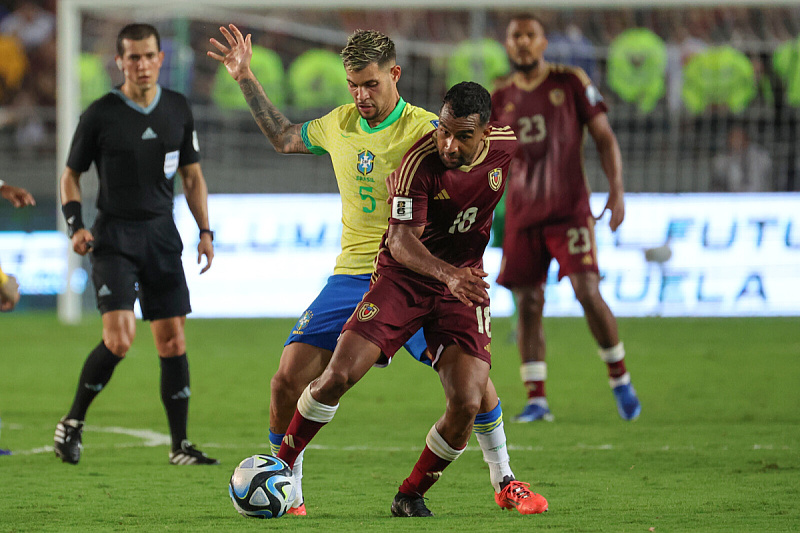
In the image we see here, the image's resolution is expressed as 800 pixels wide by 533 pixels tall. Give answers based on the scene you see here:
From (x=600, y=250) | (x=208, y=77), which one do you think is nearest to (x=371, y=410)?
(x=600, y=250)

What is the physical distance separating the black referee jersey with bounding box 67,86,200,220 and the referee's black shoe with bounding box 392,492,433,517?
2294 millimetres

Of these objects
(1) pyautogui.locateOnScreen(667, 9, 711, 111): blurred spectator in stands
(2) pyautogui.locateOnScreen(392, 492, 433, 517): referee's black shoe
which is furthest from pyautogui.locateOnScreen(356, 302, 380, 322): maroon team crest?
(1) pyautogui.locateOnScreen(667, 9, 711, 111): blurred spectator in stands

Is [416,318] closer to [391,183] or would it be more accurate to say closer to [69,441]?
[391,183]

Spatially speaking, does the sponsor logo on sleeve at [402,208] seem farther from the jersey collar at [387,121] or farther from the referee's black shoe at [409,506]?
the referee's black shoe at [409,506]

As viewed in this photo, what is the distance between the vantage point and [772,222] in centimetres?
1355

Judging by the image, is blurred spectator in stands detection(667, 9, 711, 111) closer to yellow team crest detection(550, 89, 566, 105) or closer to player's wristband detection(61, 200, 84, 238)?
yellow team crest detection(550, 89, 566, 105)

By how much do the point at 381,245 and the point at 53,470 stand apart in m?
2.19

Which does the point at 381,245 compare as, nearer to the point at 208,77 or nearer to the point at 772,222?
the point at 772,222

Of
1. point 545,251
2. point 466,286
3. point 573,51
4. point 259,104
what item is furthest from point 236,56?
point 573,51

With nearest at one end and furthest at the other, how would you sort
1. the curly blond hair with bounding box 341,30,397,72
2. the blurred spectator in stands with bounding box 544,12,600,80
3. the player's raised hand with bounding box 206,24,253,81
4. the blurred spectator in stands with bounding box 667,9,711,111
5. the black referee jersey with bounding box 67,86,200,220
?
1. the curly blond hair with bounding box 341,30,397,72
2. the player's raised hand with bounding box 206,24,253,81
3. the black referee jersey with bounding box 67,86,200,220
4. the blurred spectator in stands with bounding box 667,9,711,111
5. the blurred spectator in stands with bounding box 544,12,600,80

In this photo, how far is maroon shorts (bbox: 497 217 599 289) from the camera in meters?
7.14

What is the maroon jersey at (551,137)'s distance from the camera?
288 inches

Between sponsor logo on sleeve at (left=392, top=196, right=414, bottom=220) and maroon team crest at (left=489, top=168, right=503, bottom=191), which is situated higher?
maroon team crest at (left=489, top=168, right=503, bottom=191)

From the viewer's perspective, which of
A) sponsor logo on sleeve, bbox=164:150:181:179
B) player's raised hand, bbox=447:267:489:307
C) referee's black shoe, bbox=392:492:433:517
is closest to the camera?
player's raised hand, bbox=447:267:489:307
